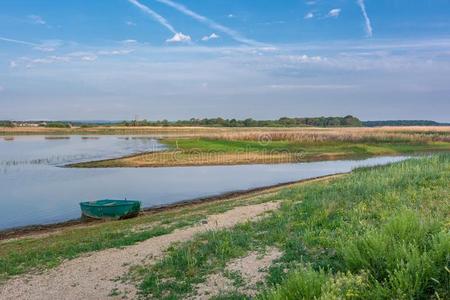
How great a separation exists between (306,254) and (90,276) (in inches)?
181

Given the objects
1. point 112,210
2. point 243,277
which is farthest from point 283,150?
point 243,277

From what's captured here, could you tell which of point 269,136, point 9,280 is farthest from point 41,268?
point 269,136

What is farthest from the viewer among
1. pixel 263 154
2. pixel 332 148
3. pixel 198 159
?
pixel 332 148

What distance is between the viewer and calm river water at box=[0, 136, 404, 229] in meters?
26.9

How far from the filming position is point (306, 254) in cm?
855

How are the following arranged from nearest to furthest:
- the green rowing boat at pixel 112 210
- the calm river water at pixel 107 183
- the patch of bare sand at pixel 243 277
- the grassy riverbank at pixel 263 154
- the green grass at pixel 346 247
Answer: the green grass at pixel 346 247 < the patch of bare sand at pixel 243 277 < the green rowing boat at pixel 112 210 < the calm river water at pixel 107 183 < the grassy riverbank at pixel 263 154

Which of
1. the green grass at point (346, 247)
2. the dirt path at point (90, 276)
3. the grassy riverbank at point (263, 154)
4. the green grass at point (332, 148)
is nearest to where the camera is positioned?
the green grass at point (346, 247)

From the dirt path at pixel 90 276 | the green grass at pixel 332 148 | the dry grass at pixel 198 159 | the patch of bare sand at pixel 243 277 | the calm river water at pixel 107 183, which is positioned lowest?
the calm river water at pixel 107 183

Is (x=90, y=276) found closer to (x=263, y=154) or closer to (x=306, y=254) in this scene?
(x=306, y=254)

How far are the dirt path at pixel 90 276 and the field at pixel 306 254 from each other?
0.06 metres

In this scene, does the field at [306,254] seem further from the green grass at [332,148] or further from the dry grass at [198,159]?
the green grass at [332,148]

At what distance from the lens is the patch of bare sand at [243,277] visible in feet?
25.3

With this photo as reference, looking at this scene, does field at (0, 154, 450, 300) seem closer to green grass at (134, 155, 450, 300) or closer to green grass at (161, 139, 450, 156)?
green grass at (134, 155, 450, 300)

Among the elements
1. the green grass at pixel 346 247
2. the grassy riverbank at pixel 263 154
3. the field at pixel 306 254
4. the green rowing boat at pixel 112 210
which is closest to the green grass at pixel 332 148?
the grassy riverbank at pixel 263 154
